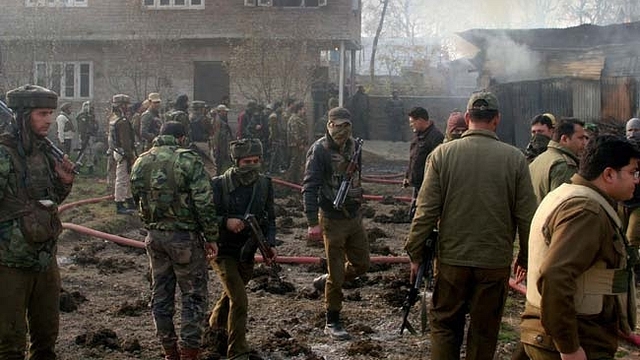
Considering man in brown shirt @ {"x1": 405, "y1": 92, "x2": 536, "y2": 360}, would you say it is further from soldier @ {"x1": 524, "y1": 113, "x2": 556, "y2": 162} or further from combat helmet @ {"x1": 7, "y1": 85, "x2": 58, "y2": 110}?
soldier @ {"x1": 524, "y1": 113, "x2": 556, "y2": 162}

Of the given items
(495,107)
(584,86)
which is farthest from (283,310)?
(584,86)

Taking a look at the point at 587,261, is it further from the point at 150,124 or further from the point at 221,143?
the point at 221,143

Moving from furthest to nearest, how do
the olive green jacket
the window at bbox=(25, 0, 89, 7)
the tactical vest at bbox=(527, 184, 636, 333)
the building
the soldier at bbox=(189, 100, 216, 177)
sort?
the window at bbox=(25, 0, 89, 7)
the building
the soldier at bbox=(189, 100, 216, 177)
the olive green jacket
the tactical vest at bbox=(527, 184, 636, 333)

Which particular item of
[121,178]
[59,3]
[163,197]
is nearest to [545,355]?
[163,197]

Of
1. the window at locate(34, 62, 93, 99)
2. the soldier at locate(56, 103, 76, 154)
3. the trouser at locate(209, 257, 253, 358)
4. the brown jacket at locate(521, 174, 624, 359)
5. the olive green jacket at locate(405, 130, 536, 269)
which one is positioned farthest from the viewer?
the window at locate(34, 62, 93, 99)

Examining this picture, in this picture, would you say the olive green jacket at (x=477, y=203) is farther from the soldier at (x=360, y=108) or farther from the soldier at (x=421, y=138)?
the soldier at (x=360, y=108)

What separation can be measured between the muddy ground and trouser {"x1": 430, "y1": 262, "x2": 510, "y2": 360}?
1381mm

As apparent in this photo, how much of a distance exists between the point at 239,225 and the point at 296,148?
11.3m

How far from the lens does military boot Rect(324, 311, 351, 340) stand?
258 inches

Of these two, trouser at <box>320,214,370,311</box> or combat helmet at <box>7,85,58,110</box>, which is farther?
trouser at <box>320,214,370,311</box>

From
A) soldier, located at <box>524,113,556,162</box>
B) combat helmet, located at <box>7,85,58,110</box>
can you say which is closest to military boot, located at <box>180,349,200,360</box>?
combat helmet, located at <box>7,85,58,110</box>

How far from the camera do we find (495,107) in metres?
4.91

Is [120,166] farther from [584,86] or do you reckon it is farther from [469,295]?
[584,86]

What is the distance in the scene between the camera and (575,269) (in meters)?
3.30
